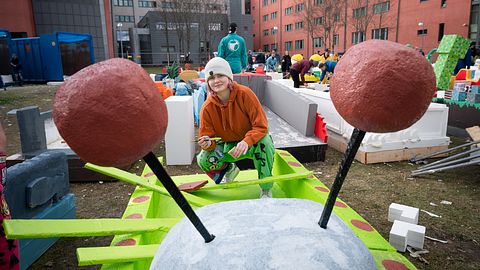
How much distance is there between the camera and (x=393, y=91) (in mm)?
881

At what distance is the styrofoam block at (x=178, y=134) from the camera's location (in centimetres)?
471

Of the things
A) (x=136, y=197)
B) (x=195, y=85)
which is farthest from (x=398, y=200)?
(x=195, y=85)

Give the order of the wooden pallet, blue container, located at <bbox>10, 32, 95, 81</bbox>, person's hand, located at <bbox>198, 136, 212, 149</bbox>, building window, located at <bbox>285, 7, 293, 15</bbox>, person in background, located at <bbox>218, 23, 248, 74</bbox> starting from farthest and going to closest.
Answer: building window, located at <bbox>285, 7, 293, 15</bbox> < blue container, located at <bbox>10, 32, 95, 81</bbox> < person in background, located at <bbox>218, 23, 248, 74</bbox> < the wooden pallet < person's hand, located at <bbox>198, 136, 212, 149</bbox>

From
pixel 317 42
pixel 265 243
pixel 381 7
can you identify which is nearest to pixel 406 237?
pixel 265 243

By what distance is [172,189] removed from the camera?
974mm

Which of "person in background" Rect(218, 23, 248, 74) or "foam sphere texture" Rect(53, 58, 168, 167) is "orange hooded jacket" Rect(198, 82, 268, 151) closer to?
"foam sphere texture" Rect(53, 58, 168, 167)

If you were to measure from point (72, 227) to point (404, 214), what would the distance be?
2.39 metres

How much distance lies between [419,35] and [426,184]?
27.5 m

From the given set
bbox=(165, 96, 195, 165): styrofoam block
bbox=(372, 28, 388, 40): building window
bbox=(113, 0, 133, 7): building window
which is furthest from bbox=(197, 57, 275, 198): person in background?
bbox=(113, 0, 133, 7): building window

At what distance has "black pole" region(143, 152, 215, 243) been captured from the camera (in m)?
0.92

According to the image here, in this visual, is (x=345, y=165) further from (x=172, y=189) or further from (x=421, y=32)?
(x=421, y=32)

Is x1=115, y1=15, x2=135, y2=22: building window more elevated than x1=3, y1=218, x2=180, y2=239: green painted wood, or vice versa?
x1=115, y1=15, x2=135, y2=22: building window

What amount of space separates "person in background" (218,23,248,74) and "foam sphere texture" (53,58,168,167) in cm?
609

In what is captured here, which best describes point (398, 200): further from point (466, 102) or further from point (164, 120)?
point (164, 120)
